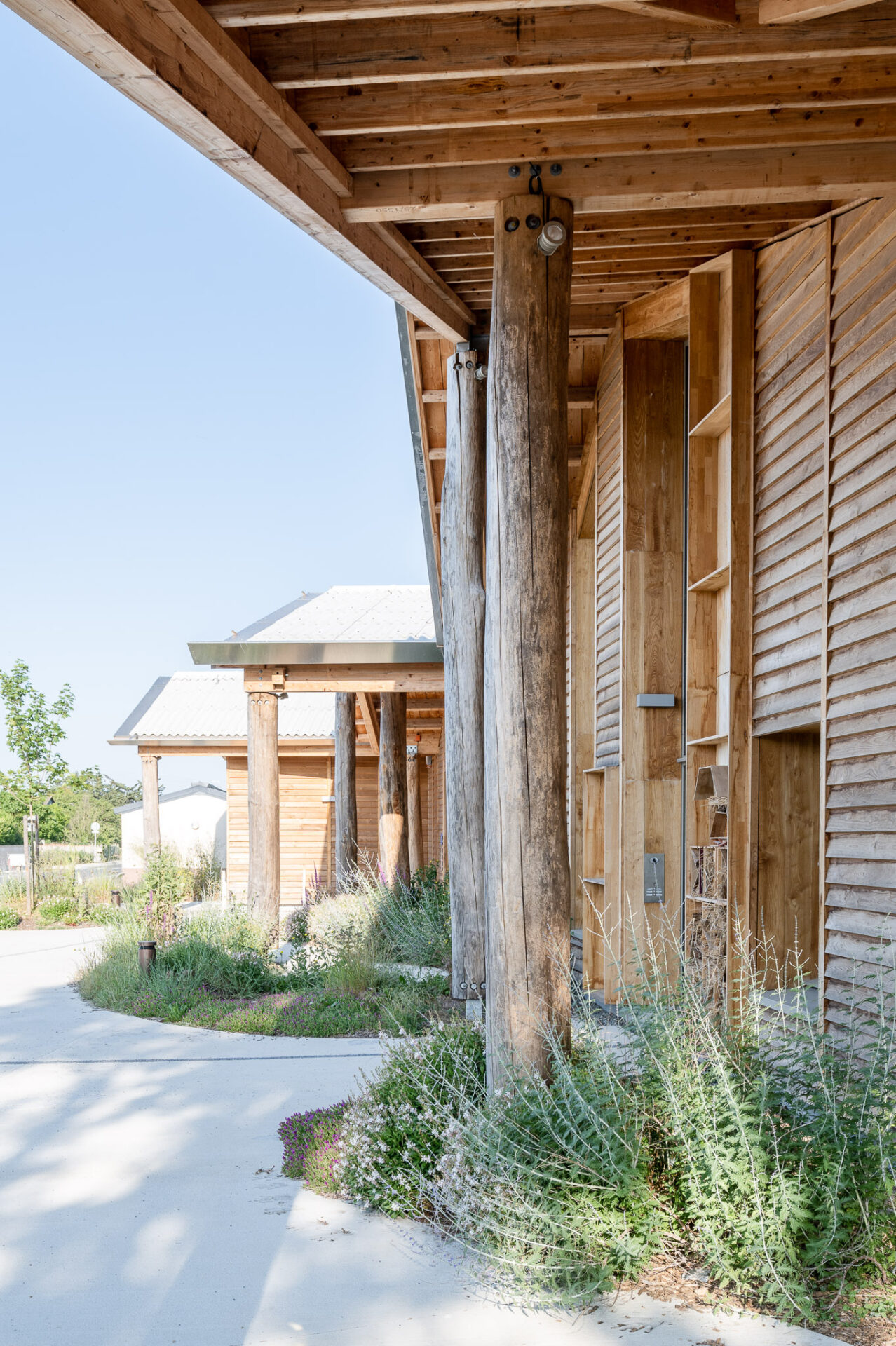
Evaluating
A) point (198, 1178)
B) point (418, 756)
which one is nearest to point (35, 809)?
point (418, 756)

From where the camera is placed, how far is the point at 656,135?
3.91 metres

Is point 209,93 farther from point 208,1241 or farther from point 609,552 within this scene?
point 609,552

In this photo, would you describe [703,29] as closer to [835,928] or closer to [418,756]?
[835,928]

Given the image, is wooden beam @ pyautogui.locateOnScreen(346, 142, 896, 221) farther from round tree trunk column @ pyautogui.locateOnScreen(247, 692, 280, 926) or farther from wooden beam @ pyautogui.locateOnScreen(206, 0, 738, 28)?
round tree trunk column @ pyautogui.locateOnScreen(247, 692, 280, 926)

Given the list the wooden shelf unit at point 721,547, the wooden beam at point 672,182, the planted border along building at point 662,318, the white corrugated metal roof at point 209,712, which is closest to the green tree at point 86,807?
the white corrugated metal roof at point 209,712

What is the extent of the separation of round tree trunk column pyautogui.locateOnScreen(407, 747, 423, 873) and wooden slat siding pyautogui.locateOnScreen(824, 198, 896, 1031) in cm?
1295

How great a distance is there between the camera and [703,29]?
3.40 metres

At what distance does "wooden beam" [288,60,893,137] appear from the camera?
3629mm

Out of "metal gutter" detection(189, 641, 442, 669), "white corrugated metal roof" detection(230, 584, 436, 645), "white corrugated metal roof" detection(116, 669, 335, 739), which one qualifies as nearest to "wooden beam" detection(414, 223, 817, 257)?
"metal gutter" detection(189, 641, 442, 669)

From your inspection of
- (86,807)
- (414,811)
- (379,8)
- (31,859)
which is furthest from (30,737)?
(86,807)

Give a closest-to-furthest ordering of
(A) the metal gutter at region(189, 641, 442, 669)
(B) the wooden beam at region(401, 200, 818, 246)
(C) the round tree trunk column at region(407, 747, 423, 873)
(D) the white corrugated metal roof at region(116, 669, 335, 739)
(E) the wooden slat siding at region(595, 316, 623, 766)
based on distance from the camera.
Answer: (B) the wooden beam at region(401, 200, 818, 246)
(E) the wooden slat siding at region(595, 316, 623, 766)
(A) the metal gutter at region(189, 641, 442, 669)
(C) the round tree trunk column at region(407, 747, 423, 873)
(D) the white corrugated metal roof at region(116, 669, 335, 739)

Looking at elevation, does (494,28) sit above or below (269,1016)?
above

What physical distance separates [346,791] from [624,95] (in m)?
10.0

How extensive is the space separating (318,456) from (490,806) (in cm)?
6857
